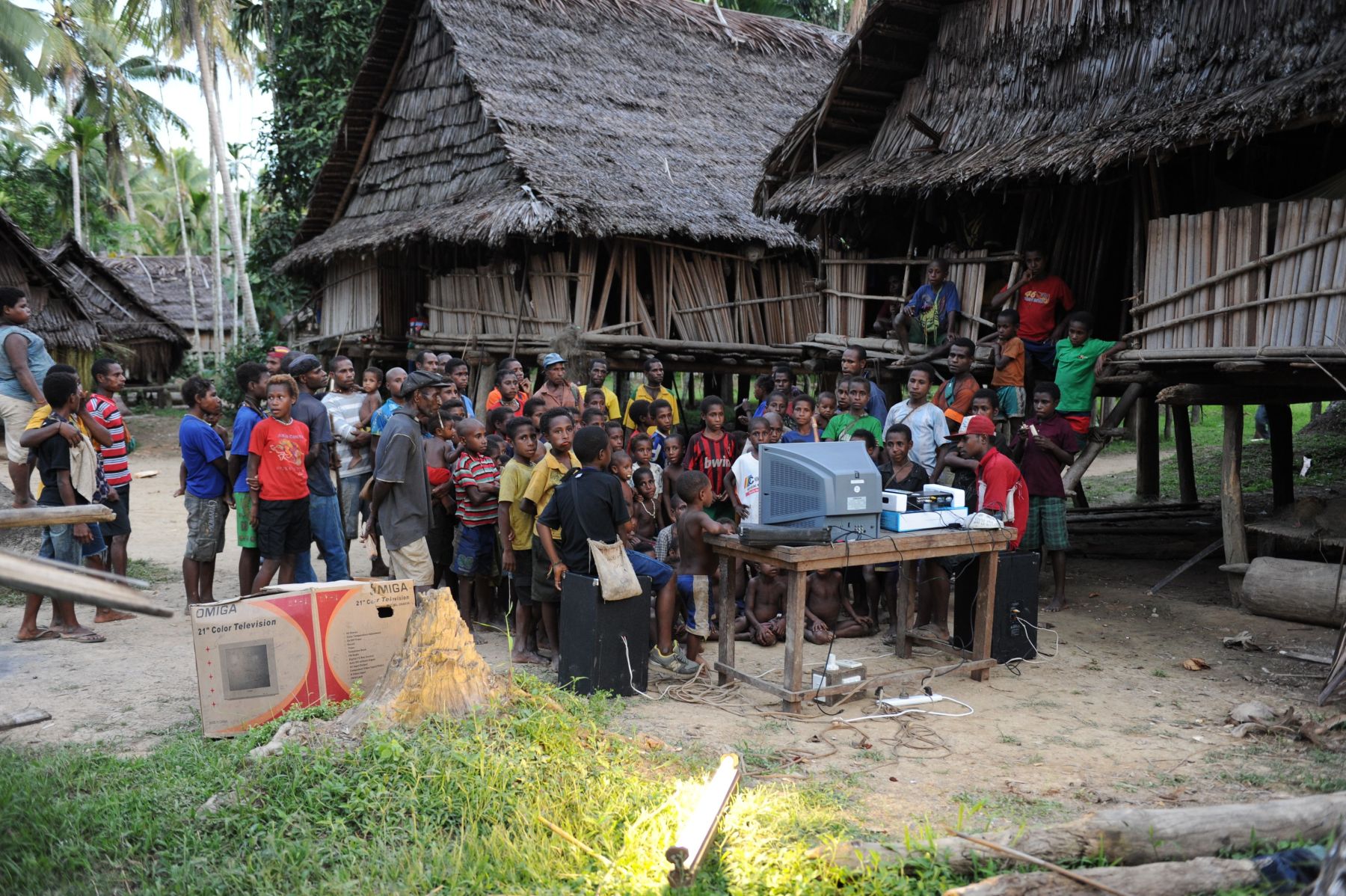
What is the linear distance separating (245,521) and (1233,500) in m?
7.68

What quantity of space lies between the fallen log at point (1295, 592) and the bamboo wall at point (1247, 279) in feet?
5.12

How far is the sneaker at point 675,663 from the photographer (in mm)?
6562

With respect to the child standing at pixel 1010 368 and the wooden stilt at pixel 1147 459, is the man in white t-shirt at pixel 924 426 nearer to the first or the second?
the child standing at pixel 1010 368

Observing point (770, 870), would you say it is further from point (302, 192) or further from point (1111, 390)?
point (302, 192)

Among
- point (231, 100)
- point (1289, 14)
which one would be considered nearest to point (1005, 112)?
point (1289, 14)

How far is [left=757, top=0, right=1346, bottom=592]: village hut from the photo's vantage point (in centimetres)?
779

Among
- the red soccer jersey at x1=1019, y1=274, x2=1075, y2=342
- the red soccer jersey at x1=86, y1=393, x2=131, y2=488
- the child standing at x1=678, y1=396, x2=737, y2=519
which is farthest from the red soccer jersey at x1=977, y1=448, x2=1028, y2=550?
the red soccer jersey at x1=86, y1=393, x2=131, y2=488

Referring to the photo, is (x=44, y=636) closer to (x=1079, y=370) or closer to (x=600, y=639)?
(x=600, y=639)

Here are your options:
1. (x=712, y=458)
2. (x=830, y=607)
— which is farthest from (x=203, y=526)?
(x=830, y=607)

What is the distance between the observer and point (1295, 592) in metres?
7.41

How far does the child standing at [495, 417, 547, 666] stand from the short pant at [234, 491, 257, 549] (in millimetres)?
1828

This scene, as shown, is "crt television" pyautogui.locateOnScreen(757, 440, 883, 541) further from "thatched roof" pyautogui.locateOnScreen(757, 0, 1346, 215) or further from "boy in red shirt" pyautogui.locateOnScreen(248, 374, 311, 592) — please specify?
"thatched roof" pyautogui.locateOnScreen(757, 0, 1346, 215)

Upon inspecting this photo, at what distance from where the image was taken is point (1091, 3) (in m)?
9.38

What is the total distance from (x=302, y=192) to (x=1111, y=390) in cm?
1567
